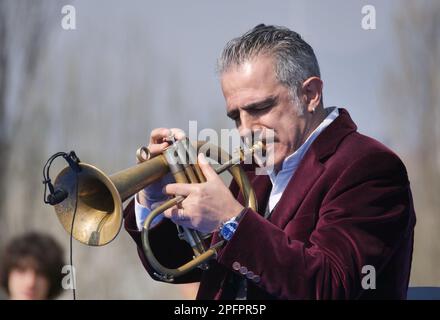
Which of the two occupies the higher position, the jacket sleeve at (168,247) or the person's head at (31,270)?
the jacket sleeve at (168,247)

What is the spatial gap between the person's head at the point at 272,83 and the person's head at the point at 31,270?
2.23 m

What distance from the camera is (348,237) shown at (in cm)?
269

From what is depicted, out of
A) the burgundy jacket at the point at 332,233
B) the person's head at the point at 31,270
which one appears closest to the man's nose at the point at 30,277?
the person's head at the point at 31,270

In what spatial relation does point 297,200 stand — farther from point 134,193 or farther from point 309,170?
point 134,193

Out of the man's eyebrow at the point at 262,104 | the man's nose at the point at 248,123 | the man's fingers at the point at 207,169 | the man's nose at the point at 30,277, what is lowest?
the man's nose at the point at 30,277

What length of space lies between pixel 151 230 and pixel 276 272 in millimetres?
913

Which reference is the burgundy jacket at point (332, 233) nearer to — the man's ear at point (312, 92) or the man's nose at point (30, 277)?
the man's ear at point (312, 92)

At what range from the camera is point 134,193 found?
3.01m

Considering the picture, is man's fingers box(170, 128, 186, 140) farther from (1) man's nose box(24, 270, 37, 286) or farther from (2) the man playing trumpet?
(1) man's nose box(24, 270, 37, 286)

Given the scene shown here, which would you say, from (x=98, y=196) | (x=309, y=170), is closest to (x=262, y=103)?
(x=309, y=170)

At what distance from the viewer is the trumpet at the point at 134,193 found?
2975mm

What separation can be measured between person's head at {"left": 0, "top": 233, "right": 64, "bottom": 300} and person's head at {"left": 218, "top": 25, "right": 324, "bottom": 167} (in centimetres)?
223

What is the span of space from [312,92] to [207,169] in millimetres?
604
